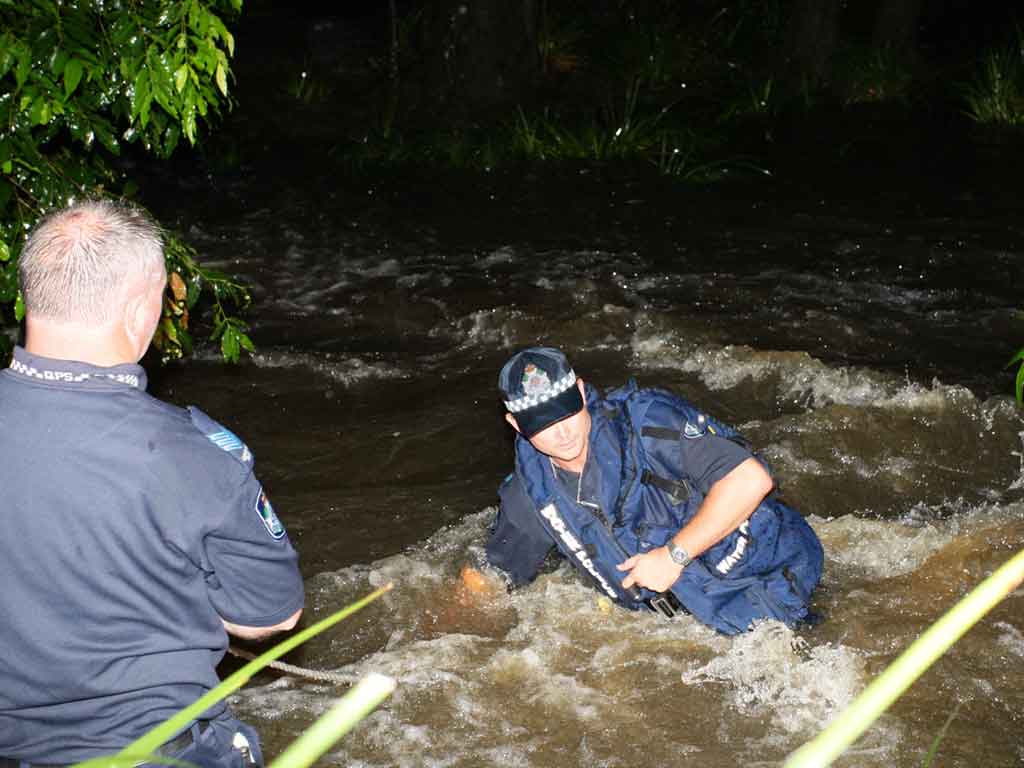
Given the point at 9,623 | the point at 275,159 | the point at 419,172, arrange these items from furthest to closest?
the point at 275,159, the point at 419,172, the point at 9,623

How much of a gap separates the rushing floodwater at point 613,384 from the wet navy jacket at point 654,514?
23 cm

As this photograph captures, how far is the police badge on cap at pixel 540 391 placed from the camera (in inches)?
157

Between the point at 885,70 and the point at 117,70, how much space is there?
13.2 m

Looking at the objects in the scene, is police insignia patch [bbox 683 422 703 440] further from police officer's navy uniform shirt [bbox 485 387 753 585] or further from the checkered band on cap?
the checkered band on cap

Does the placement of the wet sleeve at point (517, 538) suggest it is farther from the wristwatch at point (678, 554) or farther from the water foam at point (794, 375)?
the water foam at point (794, 375)

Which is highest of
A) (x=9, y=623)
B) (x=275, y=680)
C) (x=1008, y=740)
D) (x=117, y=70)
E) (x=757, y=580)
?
(x=117, y=70)

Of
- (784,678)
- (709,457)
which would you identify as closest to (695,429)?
(709,457)

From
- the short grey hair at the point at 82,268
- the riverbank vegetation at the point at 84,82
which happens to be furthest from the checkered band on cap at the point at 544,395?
the short grey hair at the point at 82,268

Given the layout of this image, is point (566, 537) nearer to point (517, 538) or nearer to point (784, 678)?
point (517, 538)

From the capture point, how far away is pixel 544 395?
399cm

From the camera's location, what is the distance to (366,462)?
6.81m

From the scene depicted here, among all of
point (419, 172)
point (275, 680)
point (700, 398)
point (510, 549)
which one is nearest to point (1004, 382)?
point (700, 398)

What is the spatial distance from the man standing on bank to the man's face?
1662 millimetres

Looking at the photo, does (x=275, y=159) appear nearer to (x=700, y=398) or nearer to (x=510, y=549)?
(x=700, y=398)
